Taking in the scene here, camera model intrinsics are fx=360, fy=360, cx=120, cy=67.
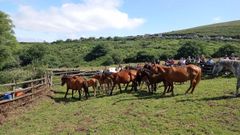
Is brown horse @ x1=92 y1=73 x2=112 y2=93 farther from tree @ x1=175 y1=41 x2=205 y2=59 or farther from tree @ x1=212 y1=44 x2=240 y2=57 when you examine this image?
tree @ x1=175 y1=41 x2=205 y2=59

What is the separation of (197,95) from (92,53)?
213ft

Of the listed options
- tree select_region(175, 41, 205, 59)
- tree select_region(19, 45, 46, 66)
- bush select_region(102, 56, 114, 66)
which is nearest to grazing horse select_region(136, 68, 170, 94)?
tree select_region(175, 41, 205, 59)

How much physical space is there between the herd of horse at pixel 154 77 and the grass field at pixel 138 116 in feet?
2.59

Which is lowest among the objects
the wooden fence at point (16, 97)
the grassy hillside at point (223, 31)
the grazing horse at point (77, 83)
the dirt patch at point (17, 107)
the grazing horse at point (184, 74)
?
the dirt patch at point (17, 107)

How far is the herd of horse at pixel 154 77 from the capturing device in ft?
59.8

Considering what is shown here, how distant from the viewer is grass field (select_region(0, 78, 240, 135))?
41.2 feet

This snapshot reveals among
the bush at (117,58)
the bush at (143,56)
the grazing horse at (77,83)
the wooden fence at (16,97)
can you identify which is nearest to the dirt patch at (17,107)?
the wooden fence at (16,97)

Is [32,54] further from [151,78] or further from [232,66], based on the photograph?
[232,66]

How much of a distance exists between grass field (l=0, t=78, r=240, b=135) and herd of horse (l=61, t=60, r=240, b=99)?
2.59 feet

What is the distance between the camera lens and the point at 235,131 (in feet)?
39.3

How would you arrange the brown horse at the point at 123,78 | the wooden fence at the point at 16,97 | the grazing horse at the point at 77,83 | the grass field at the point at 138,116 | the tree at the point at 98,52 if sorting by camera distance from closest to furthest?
the grass field at the point at 138,116
the wooden fence at the point at 16,97
the grazing horse at the point at 77,83
the brown horse at the point at 123,78
the tree at the point at 98,52

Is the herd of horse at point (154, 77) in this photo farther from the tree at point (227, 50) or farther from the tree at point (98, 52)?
the tree at point (98, 52)

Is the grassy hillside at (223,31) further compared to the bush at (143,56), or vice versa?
the grassy hillside at (223,31)

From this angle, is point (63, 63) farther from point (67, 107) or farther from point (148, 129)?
point (148, 129)
